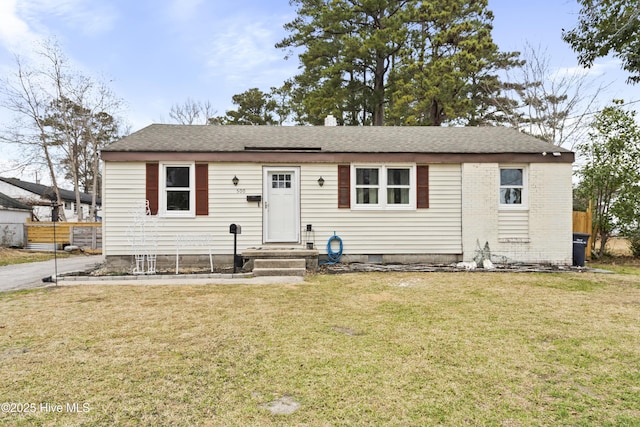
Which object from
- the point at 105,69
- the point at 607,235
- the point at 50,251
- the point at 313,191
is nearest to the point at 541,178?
the point at 607,235

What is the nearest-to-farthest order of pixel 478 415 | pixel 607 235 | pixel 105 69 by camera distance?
pixel 478 415, pixel 607 235, pixel 105 69

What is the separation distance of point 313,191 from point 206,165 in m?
2.87

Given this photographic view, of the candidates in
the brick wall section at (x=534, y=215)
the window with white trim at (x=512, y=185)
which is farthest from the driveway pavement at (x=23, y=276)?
the window with white trim at (x=512, y=185)

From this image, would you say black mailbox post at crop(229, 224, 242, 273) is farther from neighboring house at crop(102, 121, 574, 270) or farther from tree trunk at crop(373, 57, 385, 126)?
tree trunk at crop(373, 57, 385, 126)

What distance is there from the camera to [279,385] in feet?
9.38

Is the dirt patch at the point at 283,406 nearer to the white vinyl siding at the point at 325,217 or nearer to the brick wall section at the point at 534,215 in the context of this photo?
the white vinyl siding at the point at 325,217

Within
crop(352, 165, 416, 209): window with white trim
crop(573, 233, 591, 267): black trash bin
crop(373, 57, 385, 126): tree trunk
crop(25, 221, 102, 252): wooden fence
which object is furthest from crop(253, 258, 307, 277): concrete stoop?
crop(373, 57, 385, 126): tree trunk

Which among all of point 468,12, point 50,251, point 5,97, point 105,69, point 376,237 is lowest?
point 50,251

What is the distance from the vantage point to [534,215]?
9.59 meters

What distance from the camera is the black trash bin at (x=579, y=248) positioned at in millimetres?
9602

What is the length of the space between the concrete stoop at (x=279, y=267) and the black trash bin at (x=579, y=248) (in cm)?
740

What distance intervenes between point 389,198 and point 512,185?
3.38 metres

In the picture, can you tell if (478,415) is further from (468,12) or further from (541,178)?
(468,12)

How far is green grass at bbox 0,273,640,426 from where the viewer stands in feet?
8.11
